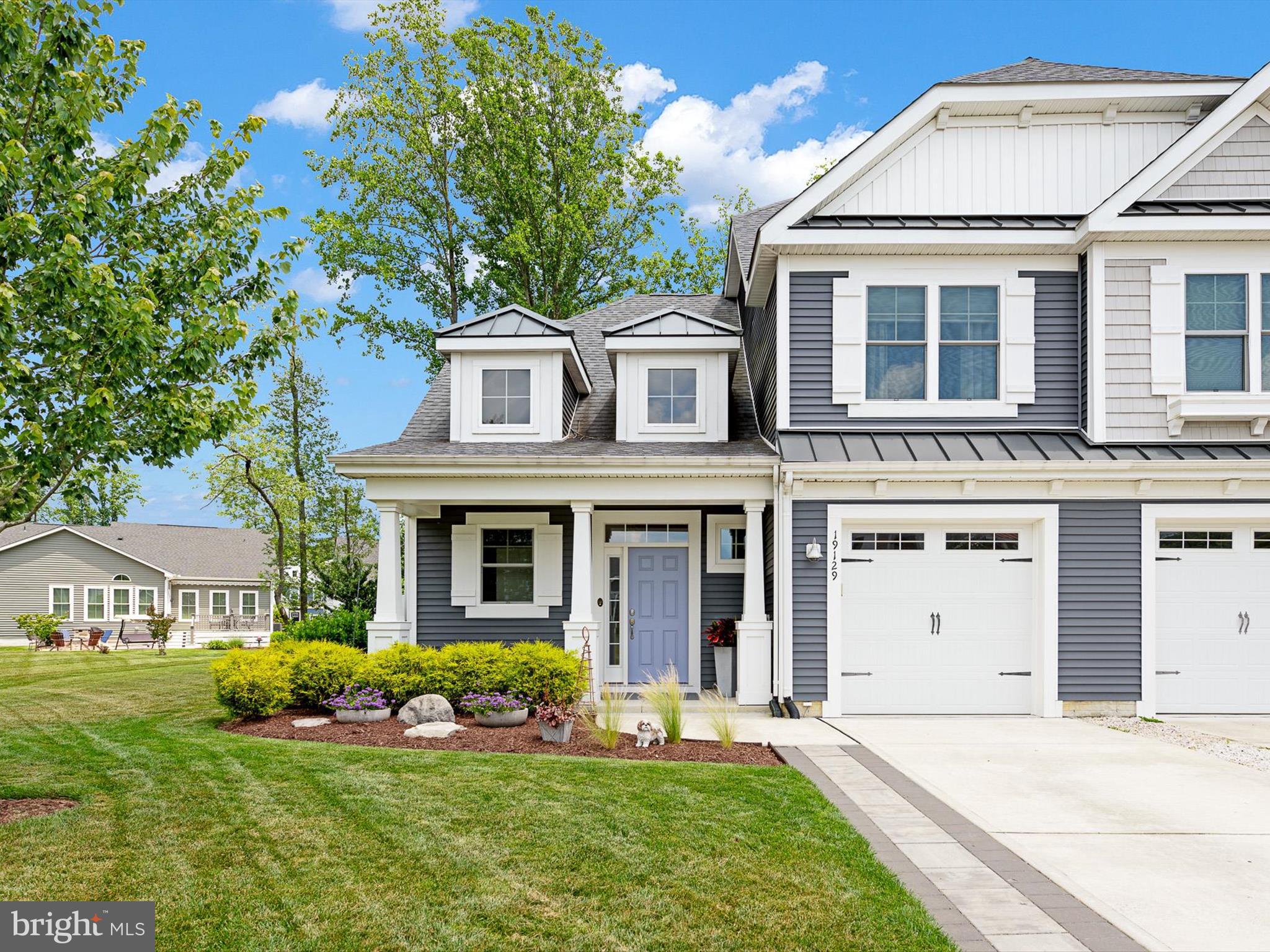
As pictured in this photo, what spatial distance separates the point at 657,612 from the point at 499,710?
4.02 meters

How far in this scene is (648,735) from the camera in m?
8.58

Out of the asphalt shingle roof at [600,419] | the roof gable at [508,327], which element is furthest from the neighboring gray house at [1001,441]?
the roof gable at [508,327]

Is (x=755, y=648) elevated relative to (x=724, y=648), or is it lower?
elevated

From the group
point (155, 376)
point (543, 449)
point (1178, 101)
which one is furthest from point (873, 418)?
point (155, 376)

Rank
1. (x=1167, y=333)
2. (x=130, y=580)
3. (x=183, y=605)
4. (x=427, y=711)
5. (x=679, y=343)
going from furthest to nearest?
(x=183, y=605) → (x=130, y=580) → (x=679, y=343) → (x=1167, y=333) → (x=427, y=711)

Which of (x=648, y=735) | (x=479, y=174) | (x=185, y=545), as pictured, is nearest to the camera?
(x=648, y=735)

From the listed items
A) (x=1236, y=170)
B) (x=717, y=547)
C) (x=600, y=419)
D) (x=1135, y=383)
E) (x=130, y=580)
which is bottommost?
(x=130, y=580)

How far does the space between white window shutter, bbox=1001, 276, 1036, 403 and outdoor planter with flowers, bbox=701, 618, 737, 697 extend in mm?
4785

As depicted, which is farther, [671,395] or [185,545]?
[185,545]

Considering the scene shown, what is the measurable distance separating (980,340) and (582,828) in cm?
859

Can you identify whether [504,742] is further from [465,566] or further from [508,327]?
[508,327]

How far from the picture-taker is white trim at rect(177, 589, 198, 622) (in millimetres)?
35156

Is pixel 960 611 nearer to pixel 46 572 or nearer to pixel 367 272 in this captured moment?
pixel 367 272

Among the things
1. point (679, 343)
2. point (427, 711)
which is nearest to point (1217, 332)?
point (679, 343)
